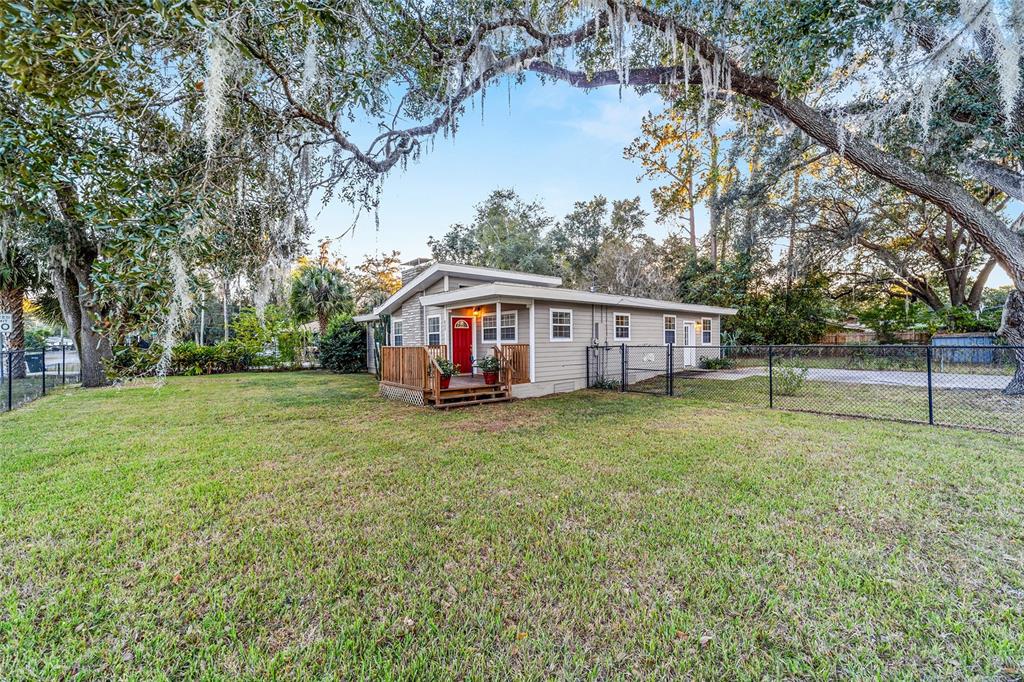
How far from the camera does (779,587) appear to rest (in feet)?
7.54

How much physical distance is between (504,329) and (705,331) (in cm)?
1018

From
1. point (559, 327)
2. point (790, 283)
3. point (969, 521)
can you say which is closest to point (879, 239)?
point (790, 283)

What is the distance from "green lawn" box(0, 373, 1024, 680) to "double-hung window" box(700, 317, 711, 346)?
1097cm

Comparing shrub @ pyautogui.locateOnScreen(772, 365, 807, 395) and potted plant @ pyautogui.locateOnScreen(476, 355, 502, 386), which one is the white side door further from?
potted plant @ pyautogui.locateOnScreen(476, 355, 502, 386)

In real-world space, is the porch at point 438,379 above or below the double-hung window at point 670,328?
Answer: below

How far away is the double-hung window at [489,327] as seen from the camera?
33.7ft

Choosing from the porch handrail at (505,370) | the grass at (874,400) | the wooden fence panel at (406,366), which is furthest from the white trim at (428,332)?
the grass at (874,400)

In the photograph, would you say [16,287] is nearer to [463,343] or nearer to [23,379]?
[23,379]

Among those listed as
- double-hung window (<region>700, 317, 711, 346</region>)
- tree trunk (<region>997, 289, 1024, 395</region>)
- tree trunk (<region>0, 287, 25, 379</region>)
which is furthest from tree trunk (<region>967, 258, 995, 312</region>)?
tree trunk (<region>0, 287, 25, 379</region>)

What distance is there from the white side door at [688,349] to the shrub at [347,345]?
1279 cm

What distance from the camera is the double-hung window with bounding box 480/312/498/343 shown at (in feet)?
33.7

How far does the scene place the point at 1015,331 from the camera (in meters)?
7.91

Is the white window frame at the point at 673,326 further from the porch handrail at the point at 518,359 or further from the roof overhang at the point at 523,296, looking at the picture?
the porch handrail at the point at 518,359

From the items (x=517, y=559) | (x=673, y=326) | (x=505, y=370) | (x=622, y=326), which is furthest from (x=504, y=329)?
(x=517, y=559)
